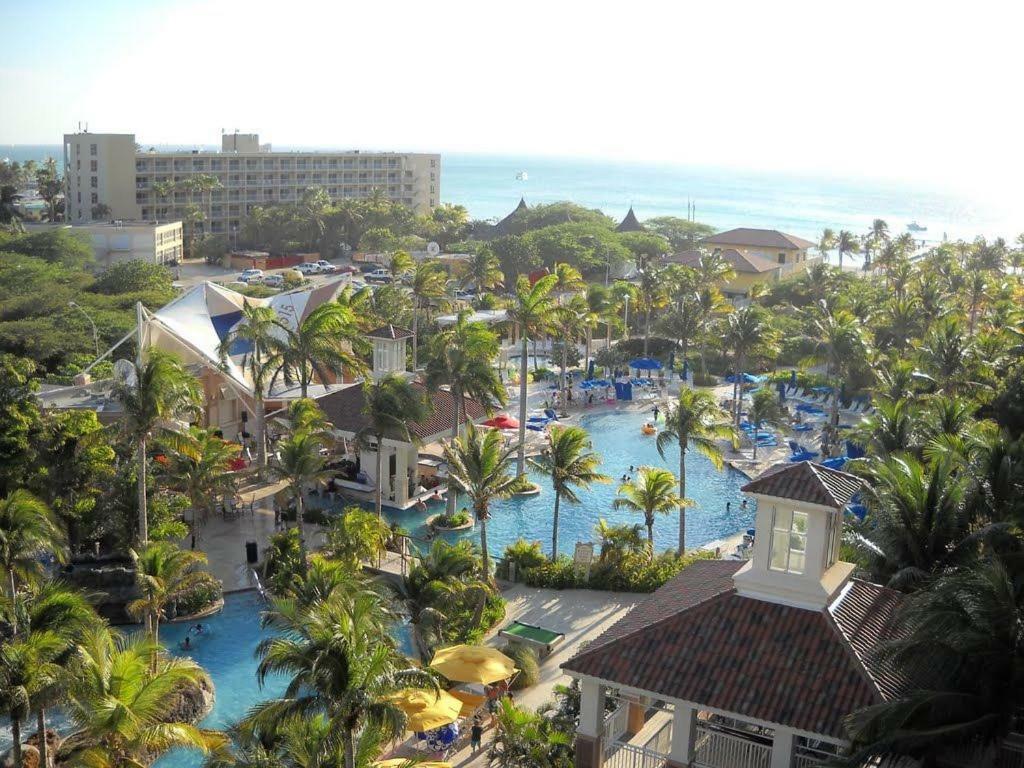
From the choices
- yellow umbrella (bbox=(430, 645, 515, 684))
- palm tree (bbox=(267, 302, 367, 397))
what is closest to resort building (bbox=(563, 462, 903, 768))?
yellow umbrella (bbox=(430, 645, 515, 684))

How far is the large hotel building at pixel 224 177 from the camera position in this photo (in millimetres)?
105188

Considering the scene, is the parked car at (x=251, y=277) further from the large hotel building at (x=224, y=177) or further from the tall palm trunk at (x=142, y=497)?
the tall palm trunk at (x=142, y=497)

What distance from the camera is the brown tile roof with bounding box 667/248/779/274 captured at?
3167 inches

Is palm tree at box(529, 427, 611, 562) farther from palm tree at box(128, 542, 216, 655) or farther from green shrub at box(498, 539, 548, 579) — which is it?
palm tree at box(128, 542, 216, 655)

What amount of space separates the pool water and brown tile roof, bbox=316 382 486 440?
111 inches

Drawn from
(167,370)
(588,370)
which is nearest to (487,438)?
(167,370)

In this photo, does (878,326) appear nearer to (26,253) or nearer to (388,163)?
(26,253)

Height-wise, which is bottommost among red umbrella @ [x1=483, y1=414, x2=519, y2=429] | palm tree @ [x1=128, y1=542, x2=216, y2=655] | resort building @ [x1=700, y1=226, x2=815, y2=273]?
red umbrella @ [x1=483, y1=414, x2=519, y2=429]

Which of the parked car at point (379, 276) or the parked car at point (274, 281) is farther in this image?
the parked car at point (379, 276)

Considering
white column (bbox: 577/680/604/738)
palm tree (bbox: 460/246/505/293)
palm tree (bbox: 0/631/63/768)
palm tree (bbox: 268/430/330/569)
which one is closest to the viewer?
palm tree (bbox: 0/631/63/768)

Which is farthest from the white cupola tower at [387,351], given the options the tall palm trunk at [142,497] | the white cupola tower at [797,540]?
the white cupola tower at [797,540]

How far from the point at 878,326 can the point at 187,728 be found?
42835mm

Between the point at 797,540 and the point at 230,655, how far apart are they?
15769 millimetres

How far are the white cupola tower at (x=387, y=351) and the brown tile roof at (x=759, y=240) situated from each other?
54693mm
